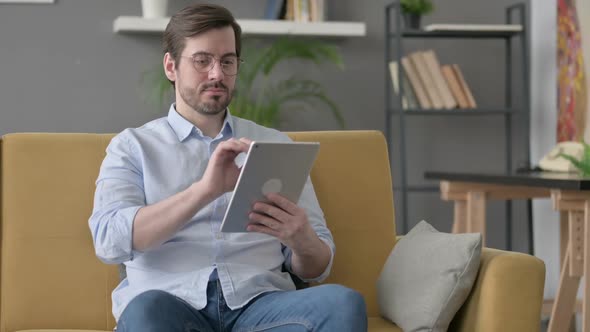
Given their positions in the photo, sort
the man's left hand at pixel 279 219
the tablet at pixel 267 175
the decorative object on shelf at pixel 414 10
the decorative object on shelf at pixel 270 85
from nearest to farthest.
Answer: the tablet at pixel 267 175, the man's left hand at pixel 279 219, the decorative object on shelf at pixel 270 85, the decorative object on shelf at pixel 414 10

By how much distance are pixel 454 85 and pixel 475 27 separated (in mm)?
290

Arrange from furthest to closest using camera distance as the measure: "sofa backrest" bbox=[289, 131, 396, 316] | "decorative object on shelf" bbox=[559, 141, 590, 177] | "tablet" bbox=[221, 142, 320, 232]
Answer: "decorative object on shelf" bbox=[559, 141, 590, 177] → "sofa backrest" bbox=[289, 131, 396, 316] → "tablet" bbox=[221, 142, 320, 232]

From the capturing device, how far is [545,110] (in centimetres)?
475

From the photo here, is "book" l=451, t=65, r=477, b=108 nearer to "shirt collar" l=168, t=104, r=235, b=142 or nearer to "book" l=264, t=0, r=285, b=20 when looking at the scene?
"book" l=264, t=0, r=285, b=20

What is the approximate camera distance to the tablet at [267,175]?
1794 millimetres

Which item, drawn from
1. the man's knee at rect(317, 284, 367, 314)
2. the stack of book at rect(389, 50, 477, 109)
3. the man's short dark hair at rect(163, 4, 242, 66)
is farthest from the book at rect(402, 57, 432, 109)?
the man's knee at rect(317, 284, 367, 314)

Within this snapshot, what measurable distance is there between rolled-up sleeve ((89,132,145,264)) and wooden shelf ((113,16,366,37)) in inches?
87.1

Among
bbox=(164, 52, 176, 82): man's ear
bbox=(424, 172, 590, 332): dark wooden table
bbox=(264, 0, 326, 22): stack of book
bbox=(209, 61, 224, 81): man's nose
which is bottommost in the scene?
bbox=(424, 172, 590, 332): dark wooden table

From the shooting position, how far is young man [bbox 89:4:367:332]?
189 centimetres

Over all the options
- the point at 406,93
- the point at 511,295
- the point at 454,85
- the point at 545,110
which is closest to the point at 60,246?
the point at 511,295

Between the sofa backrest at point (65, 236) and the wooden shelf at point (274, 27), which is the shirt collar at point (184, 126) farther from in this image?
the wooden shelf at point (274, 27)

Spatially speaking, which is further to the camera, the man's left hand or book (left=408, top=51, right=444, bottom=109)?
book (left=408, top=51, right=444, bottom=109)

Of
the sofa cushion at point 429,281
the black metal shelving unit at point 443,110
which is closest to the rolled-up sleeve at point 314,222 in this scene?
the sofa cushion at point 429,281

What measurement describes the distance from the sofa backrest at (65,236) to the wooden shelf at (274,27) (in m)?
2.02
